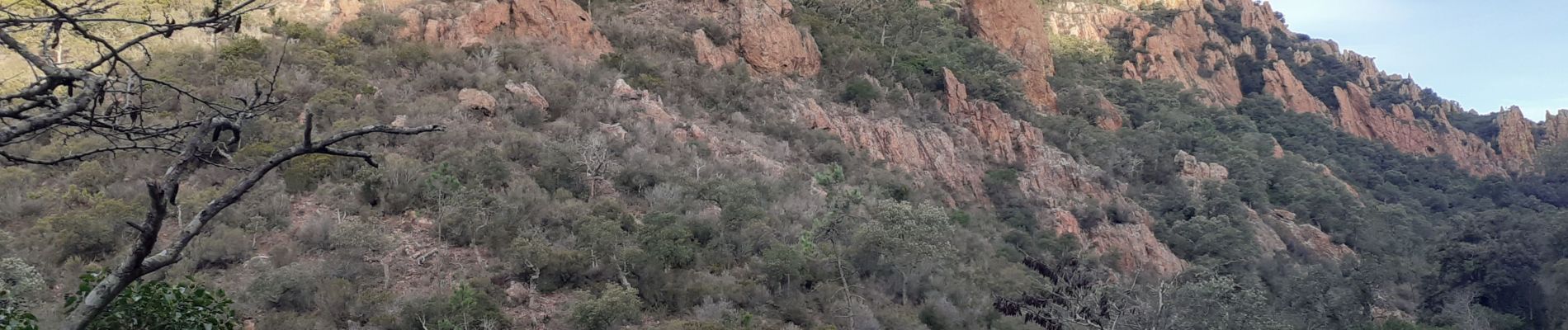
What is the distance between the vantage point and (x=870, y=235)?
1788 cm

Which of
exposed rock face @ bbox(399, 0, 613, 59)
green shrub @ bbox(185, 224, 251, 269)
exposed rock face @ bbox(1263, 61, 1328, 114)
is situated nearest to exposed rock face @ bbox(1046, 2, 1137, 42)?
→ exposed rock face @ bbox(1263, 61, 1328, 114)

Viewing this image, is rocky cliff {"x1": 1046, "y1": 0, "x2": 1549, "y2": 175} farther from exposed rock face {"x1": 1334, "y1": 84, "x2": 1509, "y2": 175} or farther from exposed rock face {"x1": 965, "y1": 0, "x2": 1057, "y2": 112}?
exposed rock face {"x1": 965, "y1": 0, "x2": 1057, "y2": 112}

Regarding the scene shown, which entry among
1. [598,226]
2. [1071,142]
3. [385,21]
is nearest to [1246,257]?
[1071,142]

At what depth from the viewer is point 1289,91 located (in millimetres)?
60125

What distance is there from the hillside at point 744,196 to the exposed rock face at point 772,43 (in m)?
0.11

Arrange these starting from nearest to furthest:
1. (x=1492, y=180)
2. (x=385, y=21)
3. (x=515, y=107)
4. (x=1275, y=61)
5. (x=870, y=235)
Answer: (x=870, y=235), (x=515, y=107), (x=385, y=21), (x=1492, y=180), (x=1275, y=61)

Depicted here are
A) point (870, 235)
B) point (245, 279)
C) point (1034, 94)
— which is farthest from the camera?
point (1034, 94)

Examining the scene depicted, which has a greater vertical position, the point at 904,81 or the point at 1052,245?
the point at 904,81

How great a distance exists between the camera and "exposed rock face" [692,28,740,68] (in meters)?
27.8

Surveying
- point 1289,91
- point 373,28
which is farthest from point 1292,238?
point 373,28

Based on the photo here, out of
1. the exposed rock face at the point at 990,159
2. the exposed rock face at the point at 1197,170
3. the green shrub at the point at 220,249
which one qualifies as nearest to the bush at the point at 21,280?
the green shrub at the point at 220,249

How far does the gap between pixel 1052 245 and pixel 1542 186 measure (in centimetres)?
4136

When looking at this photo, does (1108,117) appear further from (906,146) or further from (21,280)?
(21,280)

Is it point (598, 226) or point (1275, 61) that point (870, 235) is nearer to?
point (598, 226)
